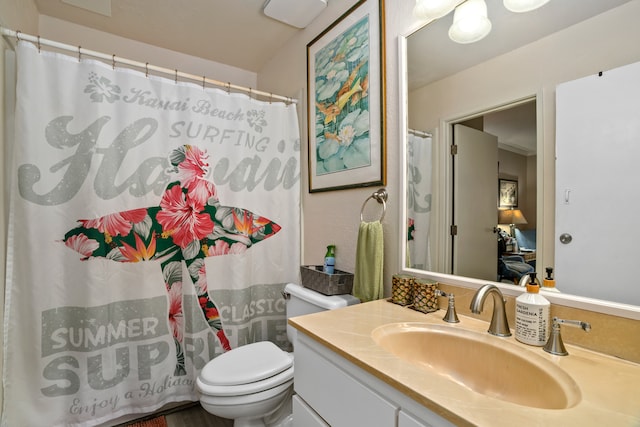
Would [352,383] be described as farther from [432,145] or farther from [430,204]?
[432,145]

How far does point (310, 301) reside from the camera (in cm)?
140

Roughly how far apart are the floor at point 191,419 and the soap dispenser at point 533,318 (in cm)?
155

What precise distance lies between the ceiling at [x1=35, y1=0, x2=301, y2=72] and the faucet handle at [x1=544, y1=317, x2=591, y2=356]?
78.9 inches

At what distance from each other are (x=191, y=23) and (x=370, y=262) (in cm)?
187

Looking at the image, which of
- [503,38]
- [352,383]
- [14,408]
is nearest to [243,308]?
[14,408]

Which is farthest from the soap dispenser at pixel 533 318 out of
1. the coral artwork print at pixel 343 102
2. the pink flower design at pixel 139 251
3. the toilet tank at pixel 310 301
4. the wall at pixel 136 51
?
the wall at pixel 136 51

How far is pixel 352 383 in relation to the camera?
0.74 m

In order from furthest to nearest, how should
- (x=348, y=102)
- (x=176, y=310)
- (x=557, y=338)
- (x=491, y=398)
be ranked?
(x=176, y=310)
(x=348, y=102)
(x=557, y=338)
(x=491, y=398)

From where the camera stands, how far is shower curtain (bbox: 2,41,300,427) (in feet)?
4.32

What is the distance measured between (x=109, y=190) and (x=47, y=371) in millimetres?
872

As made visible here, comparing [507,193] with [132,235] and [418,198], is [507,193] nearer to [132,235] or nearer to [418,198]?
[418,198]

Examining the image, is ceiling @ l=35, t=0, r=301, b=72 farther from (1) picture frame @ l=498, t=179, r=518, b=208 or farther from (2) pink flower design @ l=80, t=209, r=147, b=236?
(1) picture frame @ l=498, t=179, r=518, b=208

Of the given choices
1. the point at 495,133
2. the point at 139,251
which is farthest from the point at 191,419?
the point at 495,133

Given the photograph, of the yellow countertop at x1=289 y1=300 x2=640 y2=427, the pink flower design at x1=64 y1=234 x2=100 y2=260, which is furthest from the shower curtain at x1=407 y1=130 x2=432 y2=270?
the pink flower design at x1=64 y1=234 x2=100 y2=260
